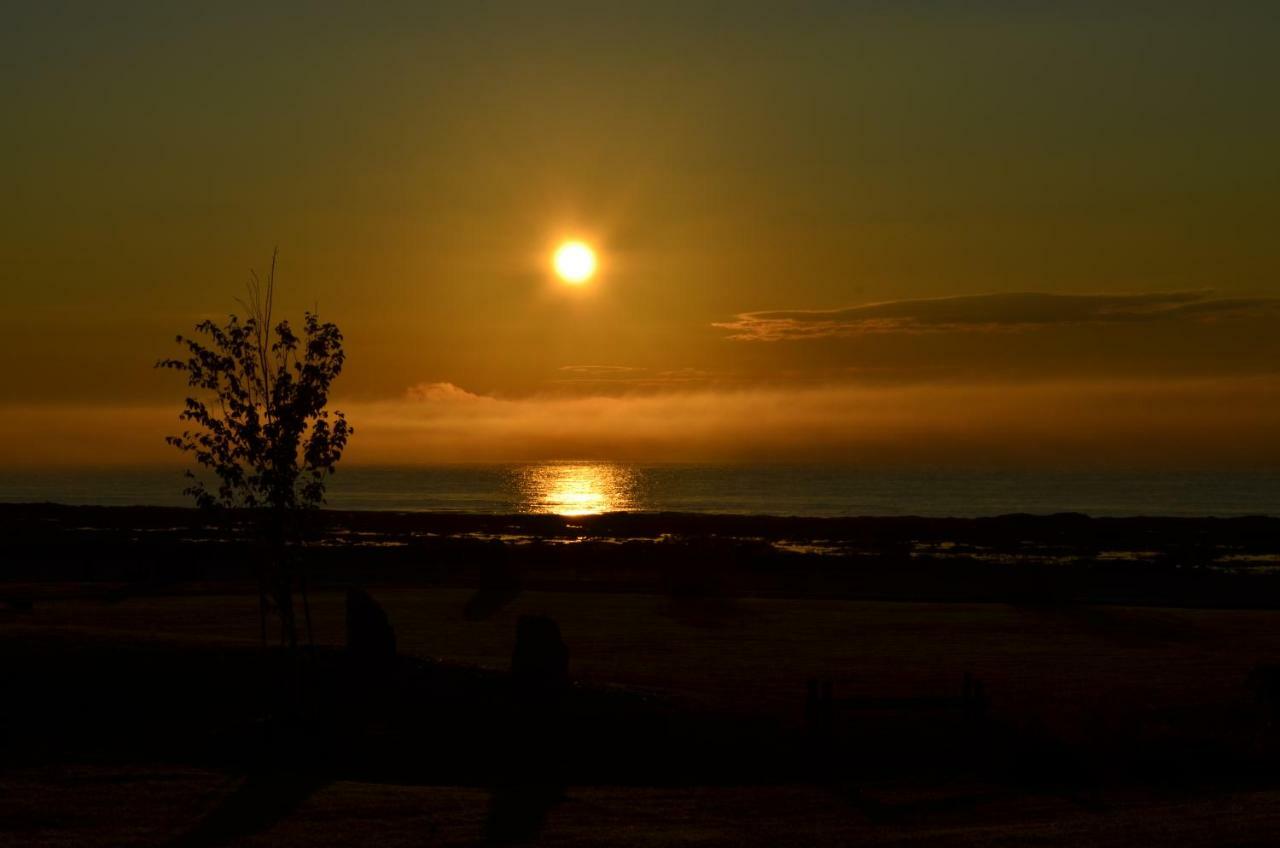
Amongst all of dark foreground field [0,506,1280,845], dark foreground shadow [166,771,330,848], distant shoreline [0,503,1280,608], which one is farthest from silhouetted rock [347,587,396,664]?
dark foreground shadow [166,771,330,848]

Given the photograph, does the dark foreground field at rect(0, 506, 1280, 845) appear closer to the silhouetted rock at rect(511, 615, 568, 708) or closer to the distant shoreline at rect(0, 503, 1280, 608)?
the silhouetted rock at rect(511, 615, 568, 708)

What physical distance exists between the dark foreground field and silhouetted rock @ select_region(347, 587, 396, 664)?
8.0 inches

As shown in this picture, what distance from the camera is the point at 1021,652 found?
1238 inches

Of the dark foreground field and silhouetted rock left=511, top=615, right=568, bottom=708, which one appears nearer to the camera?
the dark foreground field

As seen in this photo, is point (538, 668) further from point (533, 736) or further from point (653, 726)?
point (653, 726)

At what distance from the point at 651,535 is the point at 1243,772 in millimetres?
75981

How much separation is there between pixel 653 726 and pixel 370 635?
5.60 m

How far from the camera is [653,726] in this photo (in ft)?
68.4

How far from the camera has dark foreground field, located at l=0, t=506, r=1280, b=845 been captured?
15.0 meters

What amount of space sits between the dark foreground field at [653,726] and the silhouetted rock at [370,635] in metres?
0.20

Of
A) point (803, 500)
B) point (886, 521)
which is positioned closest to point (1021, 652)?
point (886, 521)

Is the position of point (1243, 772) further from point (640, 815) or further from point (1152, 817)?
point (640, 815)

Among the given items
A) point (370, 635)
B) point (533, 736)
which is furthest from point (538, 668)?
point (370, 635)

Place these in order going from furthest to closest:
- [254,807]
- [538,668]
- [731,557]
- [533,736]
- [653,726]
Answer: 1. [731,557]
2. [538,668]
3. [653,726]
4. [533,736]
5. [254,807]
